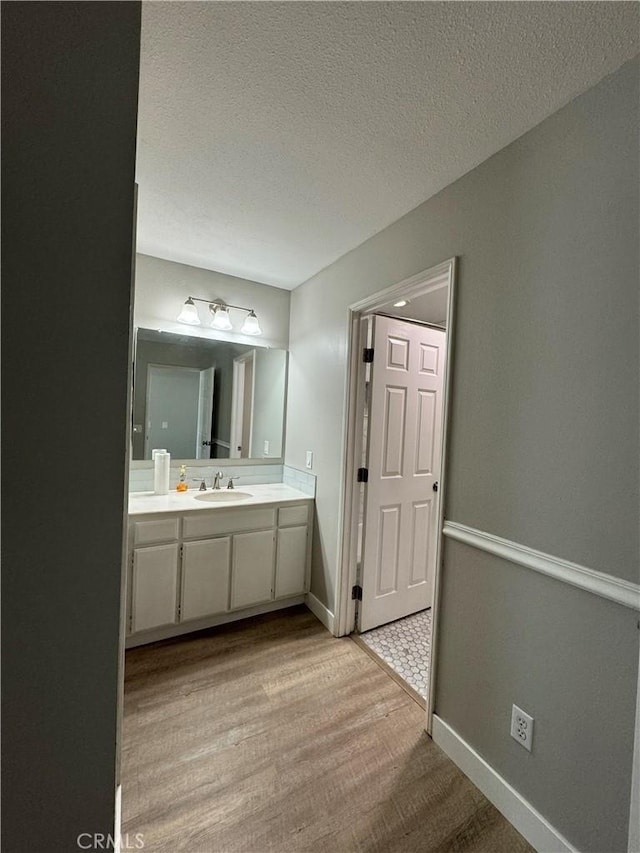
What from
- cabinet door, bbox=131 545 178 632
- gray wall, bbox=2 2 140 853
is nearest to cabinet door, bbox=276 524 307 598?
cabinet door, bbox=131 545 178 632

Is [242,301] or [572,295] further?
[242,301]

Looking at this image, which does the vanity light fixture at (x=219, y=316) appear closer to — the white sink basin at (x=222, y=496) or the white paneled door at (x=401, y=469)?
the white paneled door at (x=401, y=469)

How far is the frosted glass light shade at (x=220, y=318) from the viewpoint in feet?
8.58

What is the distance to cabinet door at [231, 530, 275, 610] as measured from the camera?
7.48 ft

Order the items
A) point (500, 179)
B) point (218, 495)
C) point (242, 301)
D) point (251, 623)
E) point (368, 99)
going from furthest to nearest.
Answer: point (242, 301) → point (218, 495) → point (251, 623) → point (500, 179) → point (368, 99)

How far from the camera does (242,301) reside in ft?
9.06

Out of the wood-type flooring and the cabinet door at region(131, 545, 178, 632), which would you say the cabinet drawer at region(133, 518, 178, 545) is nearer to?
the cabinet door at region(131, 545, 178, 632)

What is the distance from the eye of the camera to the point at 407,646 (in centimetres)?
219

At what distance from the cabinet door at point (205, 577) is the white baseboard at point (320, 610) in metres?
0.61

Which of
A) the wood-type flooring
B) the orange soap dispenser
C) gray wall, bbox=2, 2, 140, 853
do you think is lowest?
the wood-type flooring

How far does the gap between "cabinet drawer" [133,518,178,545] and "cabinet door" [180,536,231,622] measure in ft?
0.39

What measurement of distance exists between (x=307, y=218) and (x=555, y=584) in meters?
1.95

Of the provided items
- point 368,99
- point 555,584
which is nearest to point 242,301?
point 368,99

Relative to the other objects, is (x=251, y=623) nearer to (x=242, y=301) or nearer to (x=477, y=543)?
(x=477, y=543)
